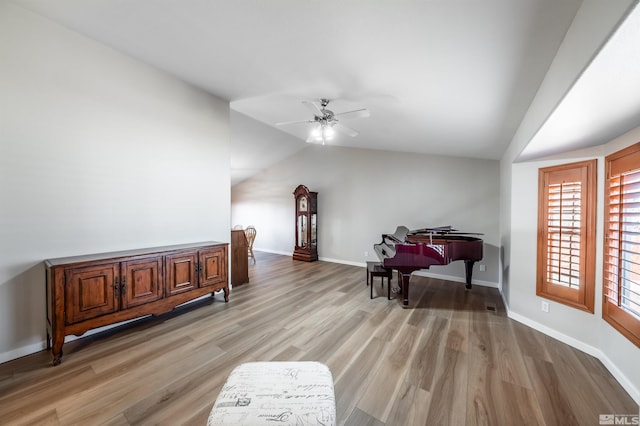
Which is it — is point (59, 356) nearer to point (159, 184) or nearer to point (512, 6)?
point (159, 184)

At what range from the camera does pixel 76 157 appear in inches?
96.9

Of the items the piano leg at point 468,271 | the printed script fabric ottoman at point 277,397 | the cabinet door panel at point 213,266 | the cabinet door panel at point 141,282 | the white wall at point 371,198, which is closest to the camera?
the printed script fabric ottoman at point 277,397

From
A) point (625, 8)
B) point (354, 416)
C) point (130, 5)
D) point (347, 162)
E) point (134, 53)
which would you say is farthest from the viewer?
point (347, 162)

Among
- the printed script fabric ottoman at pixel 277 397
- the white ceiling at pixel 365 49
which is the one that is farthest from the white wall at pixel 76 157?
the printed script fabric ottoman at pixel 277 397

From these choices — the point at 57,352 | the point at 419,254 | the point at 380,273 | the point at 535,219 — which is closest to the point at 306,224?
the point at 380,273

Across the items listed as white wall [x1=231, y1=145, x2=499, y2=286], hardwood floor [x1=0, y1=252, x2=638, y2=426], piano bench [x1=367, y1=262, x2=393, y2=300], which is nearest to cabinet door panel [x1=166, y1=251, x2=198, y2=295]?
hardwood floor [x1=0, y1=252, x2=638, y2=426]

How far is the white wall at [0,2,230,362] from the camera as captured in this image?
2.13m

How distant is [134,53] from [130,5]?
0.91 metres

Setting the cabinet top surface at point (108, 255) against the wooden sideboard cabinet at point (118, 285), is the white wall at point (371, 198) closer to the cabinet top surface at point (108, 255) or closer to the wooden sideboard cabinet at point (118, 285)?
the wooden sideboard cabinet at point (118, 285)

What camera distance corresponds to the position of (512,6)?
120 cm

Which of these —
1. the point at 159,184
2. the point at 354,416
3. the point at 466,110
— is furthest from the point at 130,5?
the point at 354,416

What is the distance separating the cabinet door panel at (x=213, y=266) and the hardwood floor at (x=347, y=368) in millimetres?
391

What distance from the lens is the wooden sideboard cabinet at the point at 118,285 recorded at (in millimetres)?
2115

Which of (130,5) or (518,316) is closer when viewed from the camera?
(130,5)
